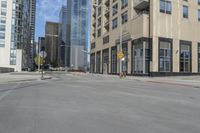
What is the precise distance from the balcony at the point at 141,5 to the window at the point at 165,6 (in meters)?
3.16

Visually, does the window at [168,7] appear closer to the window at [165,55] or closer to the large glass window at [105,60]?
the window at [165,55]

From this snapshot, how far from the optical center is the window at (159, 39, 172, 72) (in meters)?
52.7

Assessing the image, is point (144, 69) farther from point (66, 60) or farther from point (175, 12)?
point (66, 60)

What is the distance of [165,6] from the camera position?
53.8m

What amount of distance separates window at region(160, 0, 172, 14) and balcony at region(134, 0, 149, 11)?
124 inches

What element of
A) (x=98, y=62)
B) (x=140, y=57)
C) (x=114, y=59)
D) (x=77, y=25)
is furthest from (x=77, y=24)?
(x=140, y=57)

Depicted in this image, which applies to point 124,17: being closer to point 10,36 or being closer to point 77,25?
point 10,36

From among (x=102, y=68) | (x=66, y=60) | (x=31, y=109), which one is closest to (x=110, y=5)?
(x=102, y=68)

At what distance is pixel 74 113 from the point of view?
31.3 feet

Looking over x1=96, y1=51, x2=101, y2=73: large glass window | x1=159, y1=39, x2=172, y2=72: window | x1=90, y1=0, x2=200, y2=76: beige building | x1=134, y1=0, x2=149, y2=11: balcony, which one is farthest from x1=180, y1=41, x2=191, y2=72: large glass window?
x1=96, y1=51, x2=101, y2=73: large glass window

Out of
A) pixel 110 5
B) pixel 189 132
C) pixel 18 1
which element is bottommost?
pixel 189 132

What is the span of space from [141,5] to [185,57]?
13188 mm

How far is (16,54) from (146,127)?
101372 mm

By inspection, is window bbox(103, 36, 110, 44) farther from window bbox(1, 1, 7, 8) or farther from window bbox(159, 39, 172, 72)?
window bbox(1, 1, 7, 8)
